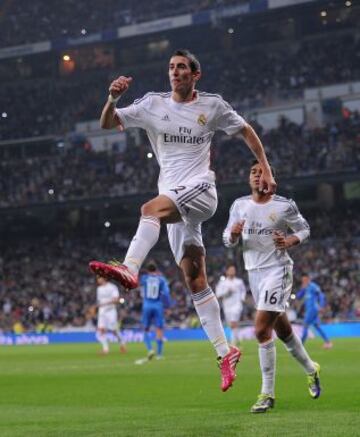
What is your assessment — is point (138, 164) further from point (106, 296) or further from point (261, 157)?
point (261, 157)

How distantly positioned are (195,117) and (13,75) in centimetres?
5676

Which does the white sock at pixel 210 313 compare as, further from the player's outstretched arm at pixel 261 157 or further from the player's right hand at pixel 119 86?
the player's right hand at pixel 119 86

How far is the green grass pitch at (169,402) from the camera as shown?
28.7ft

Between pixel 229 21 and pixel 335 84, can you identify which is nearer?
pixel 335 84

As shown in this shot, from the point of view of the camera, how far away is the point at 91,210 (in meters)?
58.9

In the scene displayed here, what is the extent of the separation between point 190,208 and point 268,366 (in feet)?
9.49

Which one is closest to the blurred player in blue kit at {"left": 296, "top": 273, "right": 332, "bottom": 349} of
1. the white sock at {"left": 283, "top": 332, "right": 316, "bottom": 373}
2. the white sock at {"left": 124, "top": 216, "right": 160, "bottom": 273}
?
the white sock at {"left": 283, "top": 332, "right": 316, "bottom": 373}

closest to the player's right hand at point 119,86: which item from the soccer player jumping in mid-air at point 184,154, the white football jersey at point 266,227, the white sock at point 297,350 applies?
the soccer player jumping in mid-air at point 184,154

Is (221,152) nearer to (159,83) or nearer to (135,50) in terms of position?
(159,83)

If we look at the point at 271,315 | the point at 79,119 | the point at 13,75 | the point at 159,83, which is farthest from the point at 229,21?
the point at 271,315

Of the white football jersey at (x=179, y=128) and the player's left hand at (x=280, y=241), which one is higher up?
the white football jersey at (x=179, y=128)

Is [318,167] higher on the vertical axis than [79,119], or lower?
lower

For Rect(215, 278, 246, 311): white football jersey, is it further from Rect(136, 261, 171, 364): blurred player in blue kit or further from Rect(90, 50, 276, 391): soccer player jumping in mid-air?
Rect(90, 50, 276, 391): soccer player jumping in mid-air

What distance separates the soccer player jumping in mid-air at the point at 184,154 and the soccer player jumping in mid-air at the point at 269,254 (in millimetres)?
1434
